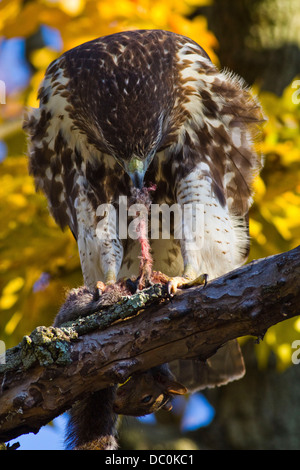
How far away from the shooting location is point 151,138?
412cm

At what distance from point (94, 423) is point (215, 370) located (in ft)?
3.89

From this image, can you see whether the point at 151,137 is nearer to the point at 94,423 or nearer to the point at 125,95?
the point at 125,95

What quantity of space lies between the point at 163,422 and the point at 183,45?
3.90 metres

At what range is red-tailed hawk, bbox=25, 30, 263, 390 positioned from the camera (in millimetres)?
4238

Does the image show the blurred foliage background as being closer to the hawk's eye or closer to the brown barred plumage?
the brown barred plumage

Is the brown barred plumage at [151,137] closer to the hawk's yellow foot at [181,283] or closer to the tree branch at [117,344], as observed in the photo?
the hawk's yellow foot at [181,283]

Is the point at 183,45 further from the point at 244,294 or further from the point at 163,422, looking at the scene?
the point at 163,422

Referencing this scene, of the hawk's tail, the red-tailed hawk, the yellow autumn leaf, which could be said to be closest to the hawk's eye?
the red-tailed hawk

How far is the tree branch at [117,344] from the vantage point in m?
3.30

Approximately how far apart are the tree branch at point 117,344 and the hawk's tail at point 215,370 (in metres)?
1.36

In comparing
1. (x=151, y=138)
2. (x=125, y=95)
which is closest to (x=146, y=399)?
(x=151, y=138)

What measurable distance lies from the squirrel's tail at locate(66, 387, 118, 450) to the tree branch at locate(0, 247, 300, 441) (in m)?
0.45

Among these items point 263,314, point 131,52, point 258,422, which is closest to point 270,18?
point 131,52

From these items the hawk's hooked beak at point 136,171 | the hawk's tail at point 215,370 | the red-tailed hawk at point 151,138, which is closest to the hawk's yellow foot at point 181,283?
the red-tailed hawk at point 151,138
